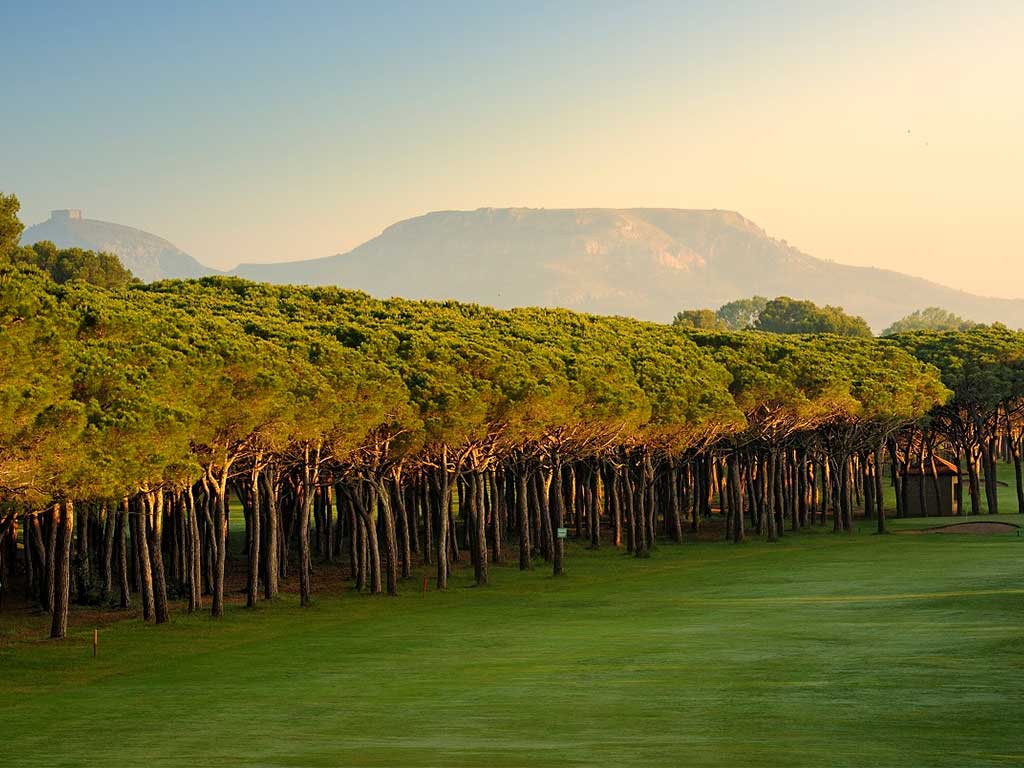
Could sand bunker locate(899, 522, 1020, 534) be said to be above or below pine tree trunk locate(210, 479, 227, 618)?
below

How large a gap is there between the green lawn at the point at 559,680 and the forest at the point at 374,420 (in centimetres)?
532

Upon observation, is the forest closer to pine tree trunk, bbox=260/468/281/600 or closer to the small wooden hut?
pine tree trunk, bbox=260/468/281/600

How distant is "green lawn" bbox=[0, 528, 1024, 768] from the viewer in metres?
24.1

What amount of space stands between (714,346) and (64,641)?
51.6 m

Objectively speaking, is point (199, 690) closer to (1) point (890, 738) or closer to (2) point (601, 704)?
(2) point (601, 704)

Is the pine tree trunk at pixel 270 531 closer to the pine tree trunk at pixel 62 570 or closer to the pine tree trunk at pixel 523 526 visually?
the pine tree trunk at pixel 62 570

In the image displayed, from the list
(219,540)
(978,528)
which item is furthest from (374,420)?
(978,528)

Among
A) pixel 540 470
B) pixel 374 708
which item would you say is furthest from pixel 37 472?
pixel 540 470

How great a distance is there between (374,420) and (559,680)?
23107 mm

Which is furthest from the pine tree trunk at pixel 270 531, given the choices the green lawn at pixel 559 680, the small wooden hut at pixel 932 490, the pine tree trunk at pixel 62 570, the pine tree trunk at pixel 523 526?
the small wooden hut at pixel 932 490

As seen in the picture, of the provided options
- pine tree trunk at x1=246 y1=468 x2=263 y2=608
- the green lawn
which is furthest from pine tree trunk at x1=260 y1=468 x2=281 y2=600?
the green lawn

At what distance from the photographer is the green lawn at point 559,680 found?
24062mm

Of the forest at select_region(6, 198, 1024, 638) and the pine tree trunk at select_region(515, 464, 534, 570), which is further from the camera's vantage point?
the pine tree trunk at select_region(515, 464, 534, 570)

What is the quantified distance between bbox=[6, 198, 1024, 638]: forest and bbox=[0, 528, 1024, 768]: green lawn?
17.5 ft
